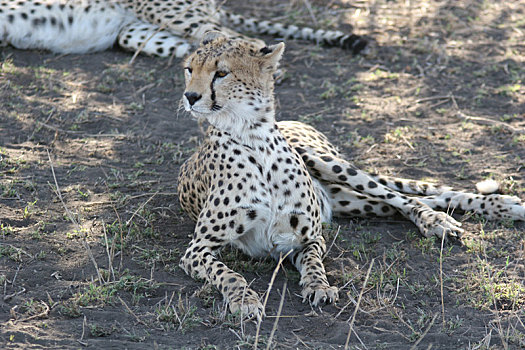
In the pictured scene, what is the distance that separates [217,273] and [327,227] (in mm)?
928

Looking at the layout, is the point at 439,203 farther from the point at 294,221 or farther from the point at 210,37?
the point at 210,37

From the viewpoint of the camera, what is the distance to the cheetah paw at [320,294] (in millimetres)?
3379

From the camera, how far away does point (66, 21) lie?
6934 millimetres

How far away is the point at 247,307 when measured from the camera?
3.18 metres

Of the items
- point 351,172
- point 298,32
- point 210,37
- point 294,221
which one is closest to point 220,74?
point 210,37

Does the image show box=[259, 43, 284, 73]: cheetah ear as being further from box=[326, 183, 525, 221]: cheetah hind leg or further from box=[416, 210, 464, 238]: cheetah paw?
box=[416, 210, 464, 238]: cheetah paw

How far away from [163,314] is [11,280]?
0.76 m

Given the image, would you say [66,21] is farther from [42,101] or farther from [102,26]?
[42,101]

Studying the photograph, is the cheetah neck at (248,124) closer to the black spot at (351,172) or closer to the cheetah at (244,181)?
the cheetah at (244,181)

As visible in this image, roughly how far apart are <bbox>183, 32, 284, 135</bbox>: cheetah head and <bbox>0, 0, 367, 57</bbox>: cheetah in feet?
10.1

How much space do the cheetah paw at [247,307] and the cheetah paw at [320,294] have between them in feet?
0.90

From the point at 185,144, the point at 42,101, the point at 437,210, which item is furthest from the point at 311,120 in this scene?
the point at 42,101

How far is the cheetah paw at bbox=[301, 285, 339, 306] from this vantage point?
11.1 ft

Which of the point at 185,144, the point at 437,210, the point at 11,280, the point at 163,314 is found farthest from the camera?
the point at 185,144
